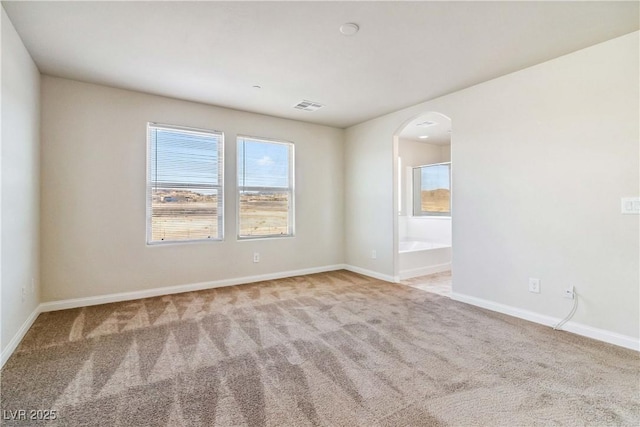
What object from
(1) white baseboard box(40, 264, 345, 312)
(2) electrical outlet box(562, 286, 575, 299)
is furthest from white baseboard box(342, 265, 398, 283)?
(2) electrical outlet box(562, 286, 575, 299)

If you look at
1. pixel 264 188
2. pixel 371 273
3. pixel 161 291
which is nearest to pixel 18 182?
pixel 161 291

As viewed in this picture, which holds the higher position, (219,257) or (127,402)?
(219,257)

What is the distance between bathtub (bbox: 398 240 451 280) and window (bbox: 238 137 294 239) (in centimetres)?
187

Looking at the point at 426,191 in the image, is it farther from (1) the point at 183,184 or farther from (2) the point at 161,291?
(2) the point at 161,291

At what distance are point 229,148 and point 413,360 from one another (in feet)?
11.4

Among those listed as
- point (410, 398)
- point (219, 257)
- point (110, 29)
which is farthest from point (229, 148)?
point (410, 398)

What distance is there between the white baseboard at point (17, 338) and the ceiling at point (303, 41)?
238 centimetres

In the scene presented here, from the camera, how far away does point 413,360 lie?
2.11 m

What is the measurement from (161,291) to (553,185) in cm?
445

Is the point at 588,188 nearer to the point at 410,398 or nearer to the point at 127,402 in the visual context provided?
the point at 410,398

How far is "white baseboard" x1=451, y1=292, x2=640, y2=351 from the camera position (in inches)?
92.0

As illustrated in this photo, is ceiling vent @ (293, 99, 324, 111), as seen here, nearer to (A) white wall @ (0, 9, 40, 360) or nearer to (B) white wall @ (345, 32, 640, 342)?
(B) white wall @ (345, 32, 640, 342)

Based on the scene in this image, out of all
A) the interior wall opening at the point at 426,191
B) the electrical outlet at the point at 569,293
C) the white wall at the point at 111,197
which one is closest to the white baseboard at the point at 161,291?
the white wall at the point at 111,197

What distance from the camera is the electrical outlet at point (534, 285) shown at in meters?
2.85
